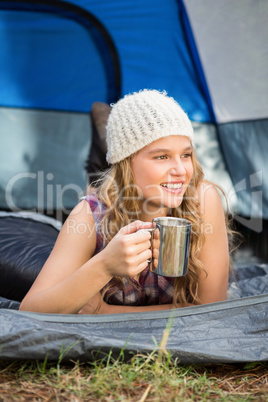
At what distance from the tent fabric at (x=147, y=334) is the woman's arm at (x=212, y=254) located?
24 cm

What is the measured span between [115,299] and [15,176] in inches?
73.4

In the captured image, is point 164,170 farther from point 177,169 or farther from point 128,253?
point 128,253

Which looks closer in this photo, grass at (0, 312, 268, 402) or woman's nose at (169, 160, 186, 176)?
grass at (0, 312, 268, 402)

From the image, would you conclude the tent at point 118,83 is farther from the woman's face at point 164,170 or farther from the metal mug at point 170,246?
the metal mug at point 170,246

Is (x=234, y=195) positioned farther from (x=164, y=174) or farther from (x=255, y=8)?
(x=164, y=174)

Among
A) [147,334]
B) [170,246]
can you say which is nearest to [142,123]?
[170,246]

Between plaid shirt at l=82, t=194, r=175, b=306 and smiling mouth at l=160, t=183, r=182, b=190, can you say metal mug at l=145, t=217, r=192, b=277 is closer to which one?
smiling mouth at l=160, t=183, r=182, b=190

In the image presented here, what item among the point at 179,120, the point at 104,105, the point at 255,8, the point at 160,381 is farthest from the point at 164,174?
the point at 255,8

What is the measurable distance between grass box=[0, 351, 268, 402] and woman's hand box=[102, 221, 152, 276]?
0.79 feet

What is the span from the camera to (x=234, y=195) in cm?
354

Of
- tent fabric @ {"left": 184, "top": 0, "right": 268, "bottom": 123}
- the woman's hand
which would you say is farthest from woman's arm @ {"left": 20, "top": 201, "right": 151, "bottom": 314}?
tent fabric @ {"left": 184, "top": 0, "right": 268, "bottom": 123}

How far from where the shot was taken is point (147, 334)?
1419mm

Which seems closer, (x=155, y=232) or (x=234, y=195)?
(x=155, y=232)

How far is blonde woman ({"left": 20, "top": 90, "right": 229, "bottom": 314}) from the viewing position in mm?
1588
